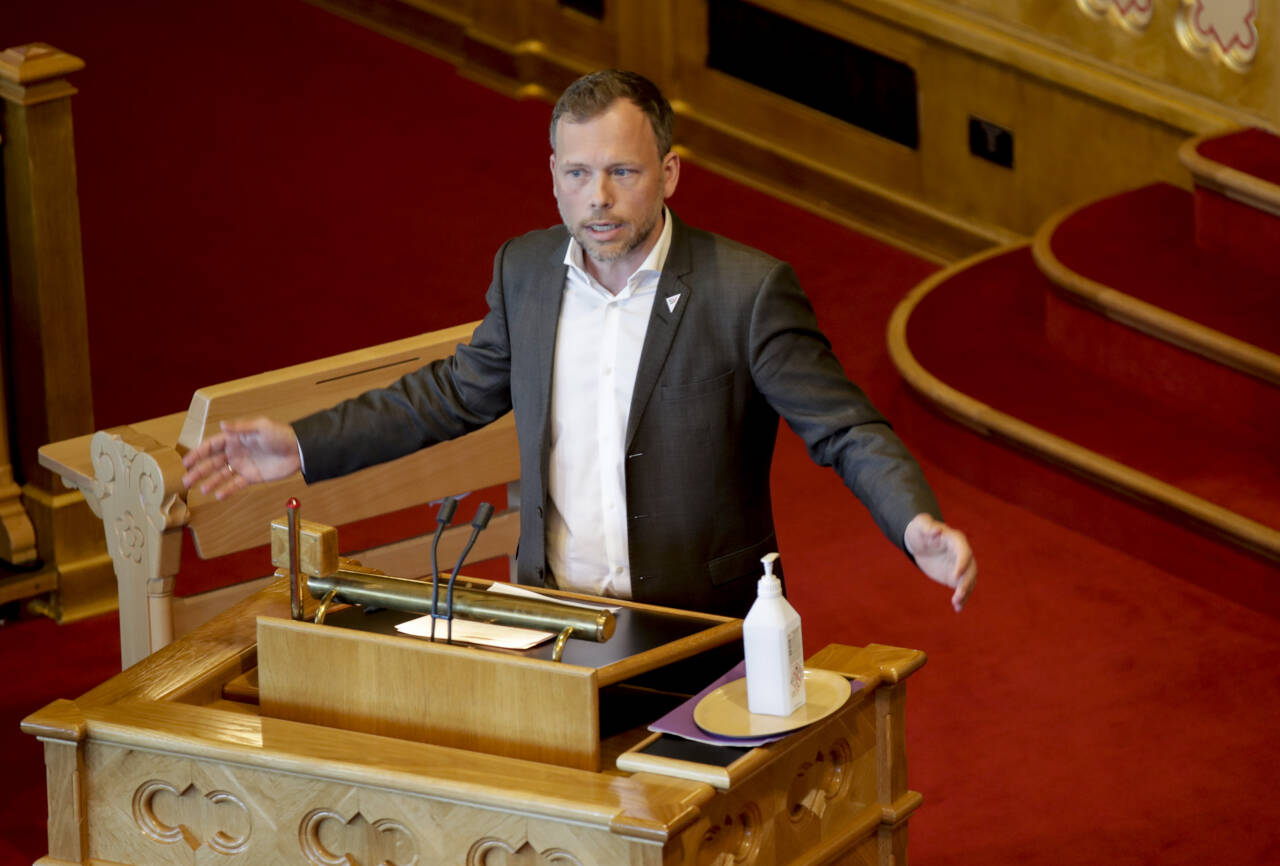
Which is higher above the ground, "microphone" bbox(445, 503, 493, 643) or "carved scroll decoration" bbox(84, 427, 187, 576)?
"microphone" bbox(445, 503, 493, 643)

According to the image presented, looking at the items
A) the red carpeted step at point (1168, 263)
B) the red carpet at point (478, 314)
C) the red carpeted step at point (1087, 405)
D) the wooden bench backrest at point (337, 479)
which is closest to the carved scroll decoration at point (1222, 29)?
the red carpeted step at point (1168, 263)

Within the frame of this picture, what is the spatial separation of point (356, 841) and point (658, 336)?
0.78 meters

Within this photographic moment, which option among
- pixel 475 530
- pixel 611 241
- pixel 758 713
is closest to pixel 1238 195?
pixel 611 241

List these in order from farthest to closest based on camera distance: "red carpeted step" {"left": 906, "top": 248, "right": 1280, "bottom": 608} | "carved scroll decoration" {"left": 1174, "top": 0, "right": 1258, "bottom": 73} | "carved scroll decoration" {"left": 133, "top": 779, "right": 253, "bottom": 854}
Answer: "carved scroll decoration" {"left": 1174, "top": 0, "right": 1258, "bottom": 73} < "red carpeted step" {"left": 906, "top": 248, "right": 1280, "bottom": 608} < "carved scroll decoration" {"left": 133, "top": 779, "right": 253, "bottom": 854}

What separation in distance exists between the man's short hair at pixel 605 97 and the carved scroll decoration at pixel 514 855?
0.89 metres

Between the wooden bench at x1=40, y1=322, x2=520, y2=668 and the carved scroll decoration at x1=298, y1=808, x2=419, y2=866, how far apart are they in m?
1.40

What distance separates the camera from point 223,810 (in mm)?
2555

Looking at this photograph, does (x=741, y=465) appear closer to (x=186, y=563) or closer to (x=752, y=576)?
(x=752, y=576)

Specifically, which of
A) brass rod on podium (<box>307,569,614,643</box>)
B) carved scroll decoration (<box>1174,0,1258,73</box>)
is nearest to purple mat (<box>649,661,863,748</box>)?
brass rod on podium (<box>307,569,614,643</box>)

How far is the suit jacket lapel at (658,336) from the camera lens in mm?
2768

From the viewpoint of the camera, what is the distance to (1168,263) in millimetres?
5617

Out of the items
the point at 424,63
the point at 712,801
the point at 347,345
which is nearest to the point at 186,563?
the point at 347,345

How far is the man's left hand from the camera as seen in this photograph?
2441 millimetres

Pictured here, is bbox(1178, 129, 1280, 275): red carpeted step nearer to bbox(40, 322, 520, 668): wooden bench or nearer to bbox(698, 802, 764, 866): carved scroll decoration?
bbox(40, 322, 520, 668): wooden bench
